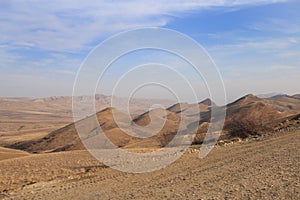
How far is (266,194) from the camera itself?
36.7 ft

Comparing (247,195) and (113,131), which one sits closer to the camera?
(247,195)

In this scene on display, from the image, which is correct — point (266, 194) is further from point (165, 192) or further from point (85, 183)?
point (85, 183)

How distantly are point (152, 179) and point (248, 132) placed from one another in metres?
18.3

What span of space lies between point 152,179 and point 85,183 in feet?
13.0

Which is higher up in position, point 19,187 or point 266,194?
point 266,194

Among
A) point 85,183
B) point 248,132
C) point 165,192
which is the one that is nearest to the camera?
point 165,192

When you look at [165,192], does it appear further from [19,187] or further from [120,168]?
[19,187]

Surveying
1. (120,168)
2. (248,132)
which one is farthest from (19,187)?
(248,132)

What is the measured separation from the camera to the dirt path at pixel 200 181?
12.1 meters

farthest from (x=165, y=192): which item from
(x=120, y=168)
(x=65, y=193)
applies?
(x=120, y=168)

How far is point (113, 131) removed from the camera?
6412 cm

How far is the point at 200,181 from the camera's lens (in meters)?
14.7

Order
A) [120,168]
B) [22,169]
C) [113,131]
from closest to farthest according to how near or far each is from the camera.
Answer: [120,168] < [22,169] < [113,131]

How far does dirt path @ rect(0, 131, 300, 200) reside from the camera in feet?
39.7
